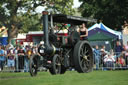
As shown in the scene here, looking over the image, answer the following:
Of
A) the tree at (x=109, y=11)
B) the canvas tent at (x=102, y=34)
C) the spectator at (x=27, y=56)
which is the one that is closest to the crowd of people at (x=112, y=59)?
the spectator at (x=27, y=56)

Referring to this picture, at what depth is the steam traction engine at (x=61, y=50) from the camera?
14.0 m

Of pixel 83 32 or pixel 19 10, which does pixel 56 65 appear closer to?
pixel 83 32

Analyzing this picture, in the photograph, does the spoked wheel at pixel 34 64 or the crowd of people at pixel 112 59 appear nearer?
the spoked wheel at pixel 34 64

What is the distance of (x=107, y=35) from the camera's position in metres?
28.2

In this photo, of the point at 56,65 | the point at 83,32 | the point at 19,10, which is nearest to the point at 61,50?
the point at 56,65

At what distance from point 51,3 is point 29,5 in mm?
2791

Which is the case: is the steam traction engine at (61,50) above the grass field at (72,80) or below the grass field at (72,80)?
above

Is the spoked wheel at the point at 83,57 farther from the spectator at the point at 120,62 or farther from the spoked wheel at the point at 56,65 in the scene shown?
the spectator at the point at 120,62

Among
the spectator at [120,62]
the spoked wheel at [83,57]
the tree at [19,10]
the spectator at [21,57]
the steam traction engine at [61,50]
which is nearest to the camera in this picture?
the spoked wheel at [83,57]

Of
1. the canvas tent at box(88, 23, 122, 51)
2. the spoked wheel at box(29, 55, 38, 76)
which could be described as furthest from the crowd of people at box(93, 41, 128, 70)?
the spoked wheel at box(29, 55, 38, 76)

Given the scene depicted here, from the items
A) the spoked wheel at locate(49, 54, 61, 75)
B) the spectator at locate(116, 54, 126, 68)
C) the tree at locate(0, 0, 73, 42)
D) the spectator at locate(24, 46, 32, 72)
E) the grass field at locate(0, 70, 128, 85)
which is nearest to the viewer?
the grass field at locate(0, 70, 128, 85)

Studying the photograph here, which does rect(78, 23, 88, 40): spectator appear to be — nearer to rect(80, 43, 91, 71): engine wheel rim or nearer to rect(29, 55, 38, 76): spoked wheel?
rect(80, 43, 91, 71): engine wheel rim

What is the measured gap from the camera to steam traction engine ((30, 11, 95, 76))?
→ 549 inches

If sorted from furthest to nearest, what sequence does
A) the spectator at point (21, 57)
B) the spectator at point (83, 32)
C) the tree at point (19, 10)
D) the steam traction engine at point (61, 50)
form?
the tree at point (19, 10)
the spectator at point (21, 57)
the spectator at point (83, 32)
the steam traction engine at point (61, 50)
